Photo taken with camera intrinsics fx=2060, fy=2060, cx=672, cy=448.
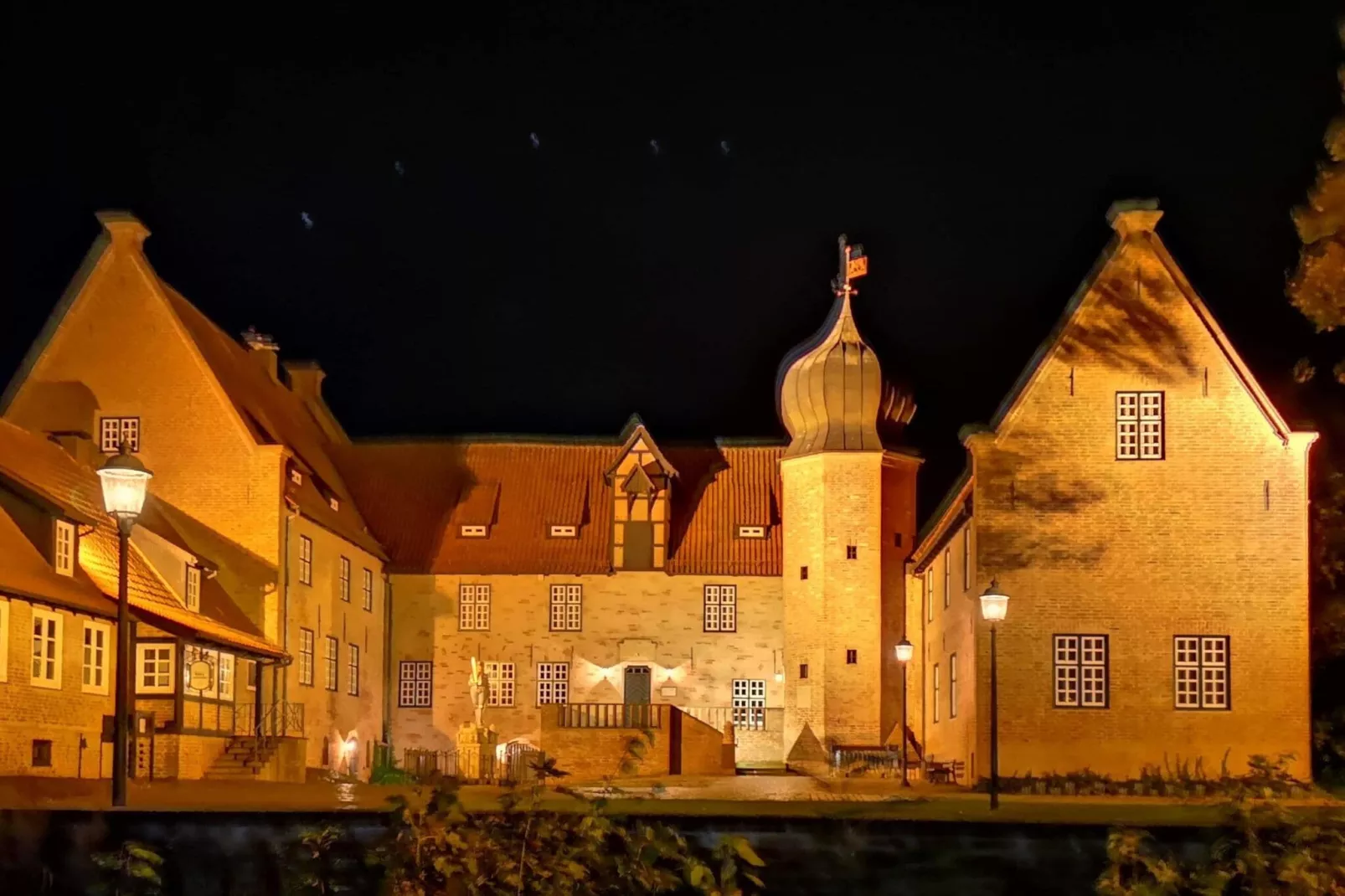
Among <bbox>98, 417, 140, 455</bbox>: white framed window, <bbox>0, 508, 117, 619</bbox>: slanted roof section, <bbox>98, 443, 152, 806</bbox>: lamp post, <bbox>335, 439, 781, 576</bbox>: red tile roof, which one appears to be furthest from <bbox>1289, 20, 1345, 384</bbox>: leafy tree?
<bbox>335, 439, 781, 576</bbox>: red tile roof

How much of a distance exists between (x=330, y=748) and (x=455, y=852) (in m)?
35.7

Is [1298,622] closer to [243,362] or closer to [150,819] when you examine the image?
[150,819]

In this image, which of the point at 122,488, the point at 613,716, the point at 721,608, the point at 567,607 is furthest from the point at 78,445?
the point at 122,488

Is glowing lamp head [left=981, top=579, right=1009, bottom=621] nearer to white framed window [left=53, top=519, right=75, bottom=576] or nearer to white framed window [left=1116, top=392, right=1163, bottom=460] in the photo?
white framed window [left=1116, top=392, right=1163, bottom=460]

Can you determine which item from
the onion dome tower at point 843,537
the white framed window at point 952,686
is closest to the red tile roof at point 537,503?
the onion dome tower at point 843,537

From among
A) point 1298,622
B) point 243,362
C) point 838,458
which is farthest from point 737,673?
point 1298,622

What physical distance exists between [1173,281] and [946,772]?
11758 millimetres

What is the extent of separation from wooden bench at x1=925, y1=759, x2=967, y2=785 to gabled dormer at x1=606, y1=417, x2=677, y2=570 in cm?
1601

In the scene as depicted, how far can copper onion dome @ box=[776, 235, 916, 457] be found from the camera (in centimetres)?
5644

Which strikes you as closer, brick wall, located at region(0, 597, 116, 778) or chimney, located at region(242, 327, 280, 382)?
brick wall, located at region(0, 597, 116, 778)

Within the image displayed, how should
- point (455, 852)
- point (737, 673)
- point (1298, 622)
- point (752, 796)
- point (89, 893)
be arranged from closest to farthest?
1. point (455, 852)
2. point (89, 893)
3. point (752, 796)
4. point (1298, 622)
5. point (737, 673)

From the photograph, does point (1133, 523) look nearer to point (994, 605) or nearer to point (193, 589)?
point (994, 605)

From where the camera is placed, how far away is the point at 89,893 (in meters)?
20.0

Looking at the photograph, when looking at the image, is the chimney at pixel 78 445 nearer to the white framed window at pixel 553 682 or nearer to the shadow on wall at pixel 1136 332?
the white framed window at pixel 553 682
